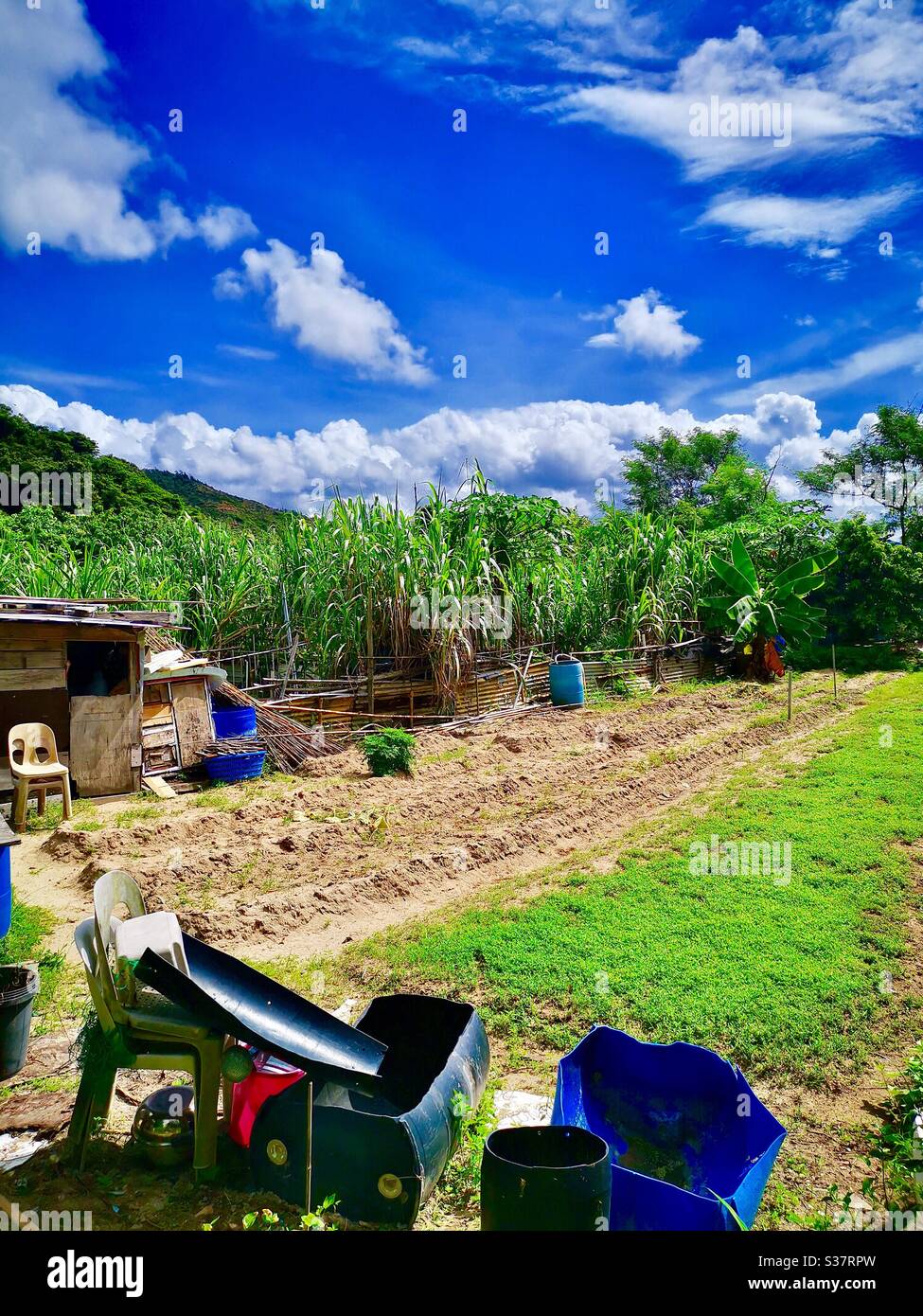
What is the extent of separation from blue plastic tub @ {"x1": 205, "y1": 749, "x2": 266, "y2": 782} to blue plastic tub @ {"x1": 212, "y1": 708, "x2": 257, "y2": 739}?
77cm

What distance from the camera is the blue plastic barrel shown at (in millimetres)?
15016

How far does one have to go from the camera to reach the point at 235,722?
36.9 ft

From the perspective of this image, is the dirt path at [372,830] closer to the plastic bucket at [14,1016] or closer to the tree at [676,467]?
the plastic bucket at [14,1016]

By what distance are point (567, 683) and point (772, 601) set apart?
6.12 m

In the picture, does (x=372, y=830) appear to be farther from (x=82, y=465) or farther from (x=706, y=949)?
(x=82, y=465)

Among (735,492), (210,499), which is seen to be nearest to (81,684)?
(735,492)

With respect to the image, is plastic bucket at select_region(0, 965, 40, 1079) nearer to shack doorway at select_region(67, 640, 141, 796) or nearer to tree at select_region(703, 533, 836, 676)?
shack doorway at select_region(67, 640, 141, 796)

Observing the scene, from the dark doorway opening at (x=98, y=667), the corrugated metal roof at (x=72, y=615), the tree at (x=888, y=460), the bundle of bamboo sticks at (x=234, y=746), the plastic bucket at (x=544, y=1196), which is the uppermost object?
the tree at (x=888, y=460)

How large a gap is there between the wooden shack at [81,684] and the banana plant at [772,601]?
1245cm

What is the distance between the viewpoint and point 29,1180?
309 cm

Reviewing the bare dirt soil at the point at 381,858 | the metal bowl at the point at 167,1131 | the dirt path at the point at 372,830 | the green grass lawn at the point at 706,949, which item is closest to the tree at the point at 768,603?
the bare dirt soil at the point at 381,858

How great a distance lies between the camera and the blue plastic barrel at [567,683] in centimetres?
1502

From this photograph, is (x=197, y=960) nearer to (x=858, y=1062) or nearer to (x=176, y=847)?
(x=858, y=1062)
